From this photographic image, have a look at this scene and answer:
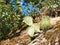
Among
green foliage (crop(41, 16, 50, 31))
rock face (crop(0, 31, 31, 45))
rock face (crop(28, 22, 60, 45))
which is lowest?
rock face (crop(0, 31, 31, 45))

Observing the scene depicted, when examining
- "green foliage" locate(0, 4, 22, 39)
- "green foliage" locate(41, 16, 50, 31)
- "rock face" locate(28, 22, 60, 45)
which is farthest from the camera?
"green foliage" locate(0, 4, 22, 39)

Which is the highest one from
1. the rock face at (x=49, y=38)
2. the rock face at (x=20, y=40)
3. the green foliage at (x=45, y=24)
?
the green foliage at (x=45, y=24)

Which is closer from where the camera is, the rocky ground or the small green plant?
the rocky ground

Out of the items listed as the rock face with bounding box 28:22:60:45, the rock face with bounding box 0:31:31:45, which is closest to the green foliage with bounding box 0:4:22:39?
the rock face with bounding box 0:31:31:45

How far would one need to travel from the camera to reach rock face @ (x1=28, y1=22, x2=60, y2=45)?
3.79m

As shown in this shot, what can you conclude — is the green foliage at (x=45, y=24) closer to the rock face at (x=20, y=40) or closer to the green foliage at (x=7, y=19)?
the rock face at (x=20, y=40)

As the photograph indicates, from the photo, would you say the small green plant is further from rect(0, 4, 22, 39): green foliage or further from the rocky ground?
rect(0, 4, 22, 39): green foliage

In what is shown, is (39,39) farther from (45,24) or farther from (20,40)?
(20,40)

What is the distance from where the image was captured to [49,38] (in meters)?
3.93

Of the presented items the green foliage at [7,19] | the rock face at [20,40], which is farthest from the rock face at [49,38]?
the green foliage at [7,19]

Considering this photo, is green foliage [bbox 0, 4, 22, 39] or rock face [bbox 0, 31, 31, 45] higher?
green foliage [bbox 0, 4, 22, 39]

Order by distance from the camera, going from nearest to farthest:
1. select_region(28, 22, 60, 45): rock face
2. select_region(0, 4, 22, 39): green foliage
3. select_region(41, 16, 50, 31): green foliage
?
select_region(28, 22, 60, 45): rock face → select_region(41, 16, 50, 31): green foliage → select_region(0, 4, 22, 39): green foliage

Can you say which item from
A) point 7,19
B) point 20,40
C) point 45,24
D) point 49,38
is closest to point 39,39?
point 49,38

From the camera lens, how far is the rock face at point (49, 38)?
12.4 feet
